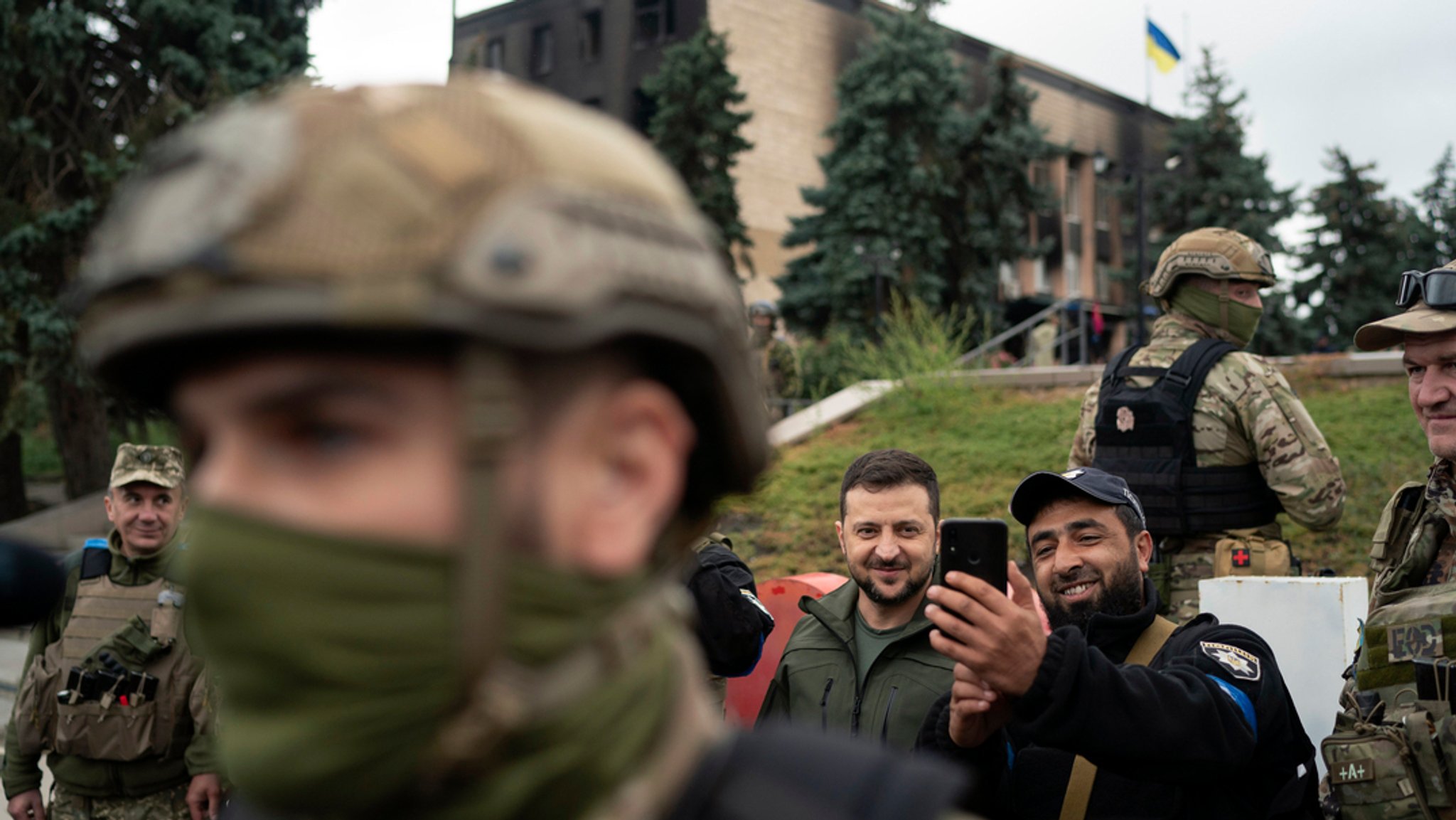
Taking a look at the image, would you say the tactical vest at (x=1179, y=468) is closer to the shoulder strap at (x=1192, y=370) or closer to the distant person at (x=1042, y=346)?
the shoulder strap at (x=1192, y=370)

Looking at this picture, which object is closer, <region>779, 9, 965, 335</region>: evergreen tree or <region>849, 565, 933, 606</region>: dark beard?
<region>849, 565, 933, 606</region>: dark beard

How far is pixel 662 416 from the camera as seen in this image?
3.90 ft

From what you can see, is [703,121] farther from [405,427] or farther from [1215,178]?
[405,427]

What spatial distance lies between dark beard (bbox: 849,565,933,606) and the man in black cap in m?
0.47

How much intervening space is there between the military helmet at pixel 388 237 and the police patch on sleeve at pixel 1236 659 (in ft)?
7.90

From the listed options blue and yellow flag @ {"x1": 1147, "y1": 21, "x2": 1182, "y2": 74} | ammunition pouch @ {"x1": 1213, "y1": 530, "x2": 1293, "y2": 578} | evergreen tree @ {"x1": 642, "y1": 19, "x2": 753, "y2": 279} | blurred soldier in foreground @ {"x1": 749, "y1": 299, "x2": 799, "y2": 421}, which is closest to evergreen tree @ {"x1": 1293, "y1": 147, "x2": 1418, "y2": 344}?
blue and yellow flag @ {"x1": 1147, "y1": 21, "x2": 1182, "y2": 74}

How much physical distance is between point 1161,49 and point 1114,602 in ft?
98.8

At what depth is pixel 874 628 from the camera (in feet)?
14.0

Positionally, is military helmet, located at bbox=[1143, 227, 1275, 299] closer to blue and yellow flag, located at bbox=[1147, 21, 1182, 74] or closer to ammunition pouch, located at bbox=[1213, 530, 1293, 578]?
ammunition pouch, located at bbox=[1213, 530, 1293, 578]

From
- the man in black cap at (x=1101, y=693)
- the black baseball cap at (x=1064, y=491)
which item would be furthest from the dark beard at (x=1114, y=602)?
the black baseball cap at (x=1064, y=491)

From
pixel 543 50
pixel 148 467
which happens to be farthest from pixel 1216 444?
pixel 543 50

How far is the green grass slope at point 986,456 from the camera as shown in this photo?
9.67 metres

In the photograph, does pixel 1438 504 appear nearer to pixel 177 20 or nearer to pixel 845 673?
pixel 845 673

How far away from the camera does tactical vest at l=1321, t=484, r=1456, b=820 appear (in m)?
3.10
